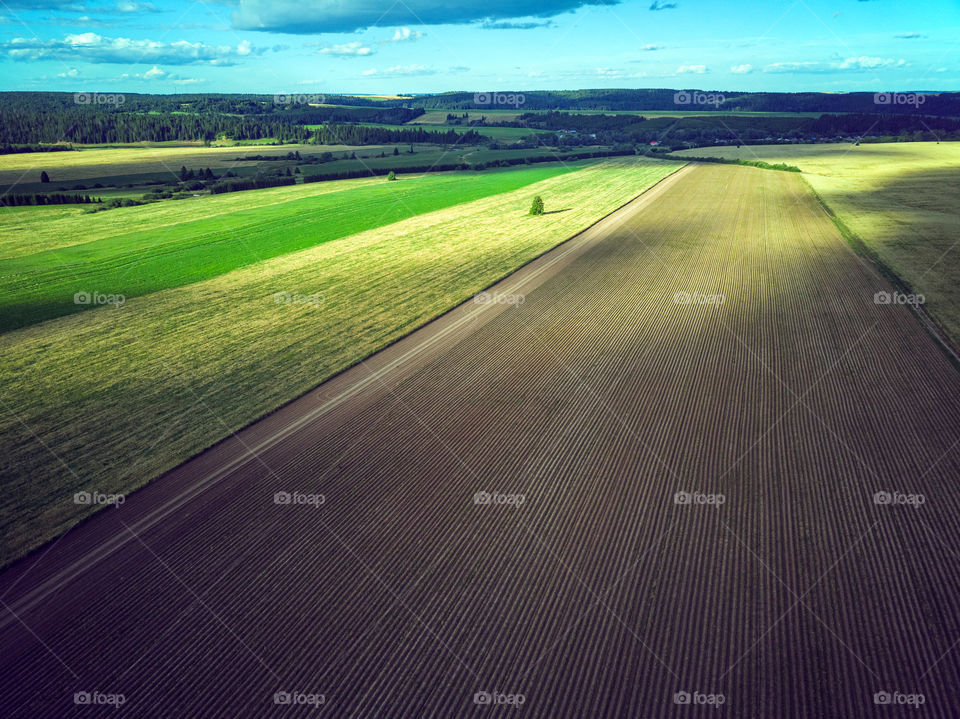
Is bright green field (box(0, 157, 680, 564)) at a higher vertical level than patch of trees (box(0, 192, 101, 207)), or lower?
lower

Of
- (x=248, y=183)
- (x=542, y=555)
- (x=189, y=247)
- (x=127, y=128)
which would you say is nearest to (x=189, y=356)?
(x=542, y=555)

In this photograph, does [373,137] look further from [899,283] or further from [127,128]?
[899,283]

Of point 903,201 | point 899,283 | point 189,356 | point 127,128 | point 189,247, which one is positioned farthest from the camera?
point 127,128

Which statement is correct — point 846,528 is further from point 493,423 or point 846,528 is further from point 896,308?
point 896,308

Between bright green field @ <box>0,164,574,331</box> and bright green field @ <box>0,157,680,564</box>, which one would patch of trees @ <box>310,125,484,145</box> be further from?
bright green field @ <box>0,157,680,564</box>

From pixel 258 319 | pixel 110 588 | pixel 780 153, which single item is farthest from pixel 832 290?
pixel 780 153

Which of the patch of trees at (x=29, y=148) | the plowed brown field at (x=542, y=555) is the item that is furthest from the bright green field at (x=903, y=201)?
the patch of trees at (x=29, y=148)

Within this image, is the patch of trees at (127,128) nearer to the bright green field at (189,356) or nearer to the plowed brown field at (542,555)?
the bright green field at (189,356)

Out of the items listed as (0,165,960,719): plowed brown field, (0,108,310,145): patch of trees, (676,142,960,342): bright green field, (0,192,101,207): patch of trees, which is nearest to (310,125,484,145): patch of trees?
(0,108,310,145): patch of trees
